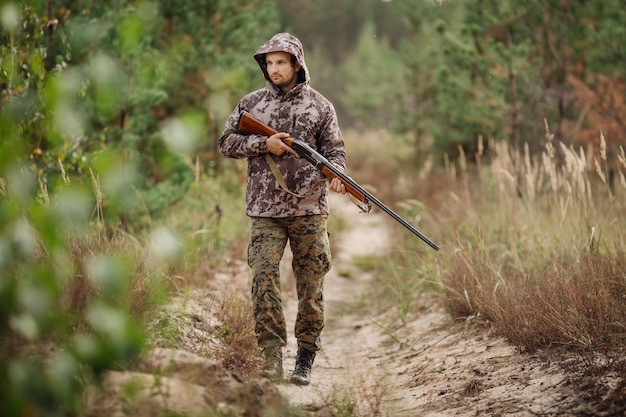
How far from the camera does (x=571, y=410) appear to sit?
291cm

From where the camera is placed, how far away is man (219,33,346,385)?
385cm

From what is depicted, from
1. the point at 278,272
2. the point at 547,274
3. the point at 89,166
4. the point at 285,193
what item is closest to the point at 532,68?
the point at 547,274

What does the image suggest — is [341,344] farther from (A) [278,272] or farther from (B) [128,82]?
(B) [128,82]

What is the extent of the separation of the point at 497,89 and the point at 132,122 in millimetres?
5810

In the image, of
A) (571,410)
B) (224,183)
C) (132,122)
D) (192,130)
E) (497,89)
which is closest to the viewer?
(192,130)

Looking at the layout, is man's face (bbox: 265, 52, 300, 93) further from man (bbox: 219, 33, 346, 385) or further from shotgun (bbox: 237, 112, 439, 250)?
shotgun (bbox: 237, 112, 439, 250)

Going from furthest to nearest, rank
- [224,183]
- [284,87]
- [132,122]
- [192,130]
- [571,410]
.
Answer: [224,183]
[132,122]
[284,87]
[571,410]
[192,130]

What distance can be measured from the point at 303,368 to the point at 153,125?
4073mm

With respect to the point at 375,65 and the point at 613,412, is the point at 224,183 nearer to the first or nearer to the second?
the point at 613,412

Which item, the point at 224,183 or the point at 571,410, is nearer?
the point at 571,410

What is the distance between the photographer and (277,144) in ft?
12.4

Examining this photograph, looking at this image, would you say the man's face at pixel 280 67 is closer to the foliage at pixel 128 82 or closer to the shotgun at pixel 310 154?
the shotgun at pixel 310 154

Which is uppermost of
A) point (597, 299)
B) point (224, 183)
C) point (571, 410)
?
point (224, 183)

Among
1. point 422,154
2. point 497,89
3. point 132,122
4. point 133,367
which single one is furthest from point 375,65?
point 133,367
